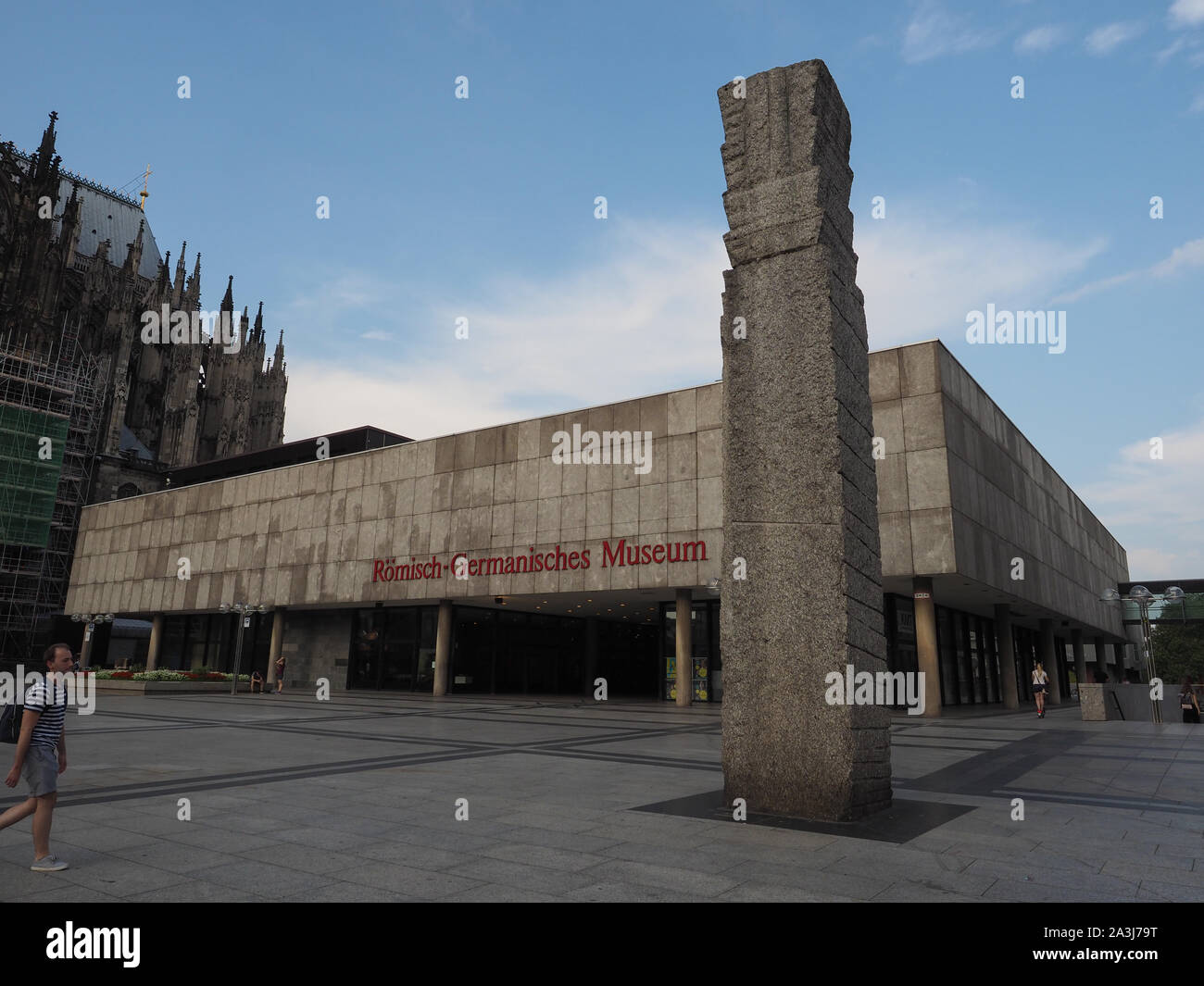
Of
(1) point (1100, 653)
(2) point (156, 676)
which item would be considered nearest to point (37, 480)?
(2) point (156, 676)

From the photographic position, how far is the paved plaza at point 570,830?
18.7ft

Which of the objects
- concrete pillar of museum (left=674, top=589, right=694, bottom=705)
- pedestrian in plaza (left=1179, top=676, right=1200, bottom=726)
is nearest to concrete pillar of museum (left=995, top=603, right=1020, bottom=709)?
pedestrian in plaza (left=1179, top=676, right=1200, bottom=726)

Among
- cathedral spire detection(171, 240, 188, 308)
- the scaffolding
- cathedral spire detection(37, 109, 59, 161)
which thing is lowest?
the scaffolding

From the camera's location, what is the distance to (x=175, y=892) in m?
5.45

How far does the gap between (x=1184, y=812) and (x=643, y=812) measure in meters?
6.25

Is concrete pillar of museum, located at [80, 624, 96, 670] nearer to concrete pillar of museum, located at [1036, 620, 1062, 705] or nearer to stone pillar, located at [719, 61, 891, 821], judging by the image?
stone pillar, located at [719, 61, 891, 821]

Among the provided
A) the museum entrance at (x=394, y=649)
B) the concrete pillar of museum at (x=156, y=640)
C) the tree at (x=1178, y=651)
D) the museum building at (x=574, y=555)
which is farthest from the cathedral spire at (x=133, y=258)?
the tree at (x=1178, y=651)

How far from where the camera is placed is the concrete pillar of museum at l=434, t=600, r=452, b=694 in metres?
38.2

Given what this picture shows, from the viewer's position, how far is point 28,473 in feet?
201

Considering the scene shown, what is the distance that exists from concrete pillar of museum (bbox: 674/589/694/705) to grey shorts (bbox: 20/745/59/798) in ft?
86.7

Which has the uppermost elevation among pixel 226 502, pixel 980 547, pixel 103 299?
pixel 103 299

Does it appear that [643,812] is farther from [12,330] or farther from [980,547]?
[12,330]

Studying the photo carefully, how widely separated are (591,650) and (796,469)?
36.3 m
